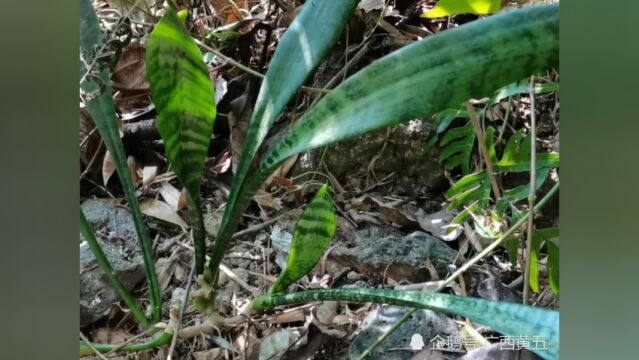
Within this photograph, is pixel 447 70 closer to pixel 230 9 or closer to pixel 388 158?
pixel 388 158

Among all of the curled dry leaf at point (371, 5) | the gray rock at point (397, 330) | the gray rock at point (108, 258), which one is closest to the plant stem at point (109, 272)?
the gray rock at point (108, 258)

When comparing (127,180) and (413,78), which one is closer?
(413,78)

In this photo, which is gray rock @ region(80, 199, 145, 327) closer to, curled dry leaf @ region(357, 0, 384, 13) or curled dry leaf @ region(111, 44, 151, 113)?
curled dry leaf @ region(111, 44, 151, 113)

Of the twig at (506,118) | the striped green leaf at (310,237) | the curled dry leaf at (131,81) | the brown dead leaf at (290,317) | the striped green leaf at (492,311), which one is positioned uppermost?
the curled dry leaf at (131,81)

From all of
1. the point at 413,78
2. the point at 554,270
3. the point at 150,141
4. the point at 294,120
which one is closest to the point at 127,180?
the point at 150,141

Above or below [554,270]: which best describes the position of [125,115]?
above

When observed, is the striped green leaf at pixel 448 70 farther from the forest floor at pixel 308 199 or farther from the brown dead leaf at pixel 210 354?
the brown dead leaf at pixel 210 354
